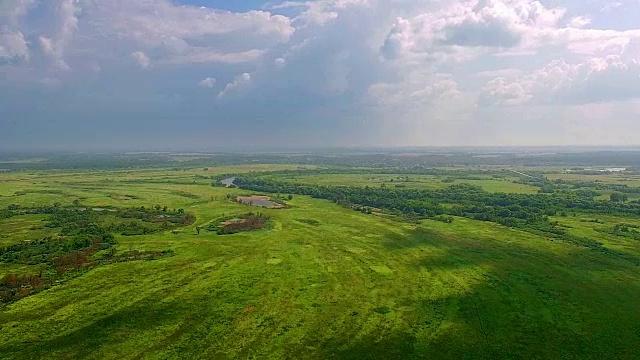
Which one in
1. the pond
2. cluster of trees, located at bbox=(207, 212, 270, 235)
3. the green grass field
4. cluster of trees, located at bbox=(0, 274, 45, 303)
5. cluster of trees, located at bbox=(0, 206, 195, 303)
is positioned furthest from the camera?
the pond

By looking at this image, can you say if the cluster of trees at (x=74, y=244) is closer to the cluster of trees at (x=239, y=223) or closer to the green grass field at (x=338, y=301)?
the green grass field at (x=338, y=301)

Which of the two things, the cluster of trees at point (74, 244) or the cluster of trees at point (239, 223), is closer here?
the cluster of trees at point (74, 244)

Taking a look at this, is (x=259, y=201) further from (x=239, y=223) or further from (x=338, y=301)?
(x=338, y=301)

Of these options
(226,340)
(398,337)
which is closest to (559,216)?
(398,337)

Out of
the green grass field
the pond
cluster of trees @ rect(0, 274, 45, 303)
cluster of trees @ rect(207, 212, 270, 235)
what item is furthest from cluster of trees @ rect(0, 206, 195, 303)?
the pond

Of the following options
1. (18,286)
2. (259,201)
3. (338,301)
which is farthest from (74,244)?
(259,201)

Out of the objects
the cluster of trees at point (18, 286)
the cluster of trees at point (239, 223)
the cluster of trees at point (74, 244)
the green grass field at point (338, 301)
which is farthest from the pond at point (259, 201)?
the cluster of trees at point (18, 286)

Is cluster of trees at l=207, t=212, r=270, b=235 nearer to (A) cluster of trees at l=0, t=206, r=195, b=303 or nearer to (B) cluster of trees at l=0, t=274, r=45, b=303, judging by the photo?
(A) cluster of trees at l=0, t=206, r=195, b=303

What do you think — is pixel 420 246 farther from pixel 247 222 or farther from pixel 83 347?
pixel 83 347
